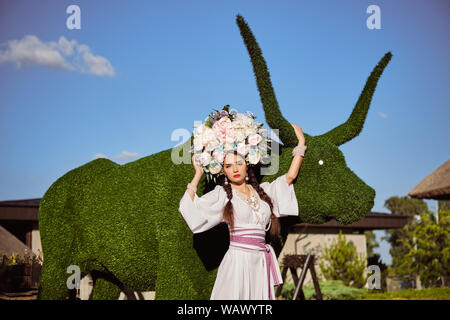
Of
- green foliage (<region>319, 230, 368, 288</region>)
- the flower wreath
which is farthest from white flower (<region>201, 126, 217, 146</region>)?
green foliage (<region>319, 230, 368, 288</region>)

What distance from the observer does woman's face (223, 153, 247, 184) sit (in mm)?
3812

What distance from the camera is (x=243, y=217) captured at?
3.70 m

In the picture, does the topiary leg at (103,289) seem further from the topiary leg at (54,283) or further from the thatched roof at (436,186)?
the thatched roof at (436,186)

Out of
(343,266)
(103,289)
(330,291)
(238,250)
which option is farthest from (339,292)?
(238,250)

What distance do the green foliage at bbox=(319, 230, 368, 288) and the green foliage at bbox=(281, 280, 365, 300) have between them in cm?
103

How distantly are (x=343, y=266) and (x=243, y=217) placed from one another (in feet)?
37.7

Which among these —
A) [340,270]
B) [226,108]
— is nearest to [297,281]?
[340,270]

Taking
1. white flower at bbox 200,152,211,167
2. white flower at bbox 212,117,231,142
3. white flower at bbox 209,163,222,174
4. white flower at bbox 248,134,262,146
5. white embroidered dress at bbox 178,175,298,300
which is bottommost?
white embroidered dress at bbox 178,175,298,300

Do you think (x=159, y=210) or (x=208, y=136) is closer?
(x=208, y=136)

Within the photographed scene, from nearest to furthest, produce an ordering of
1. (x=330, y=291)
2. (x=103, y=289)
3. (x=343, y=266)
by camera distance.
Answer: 1. (x=103, y=289)
2. (x=330, y=291)
3. (x=343, y=266)

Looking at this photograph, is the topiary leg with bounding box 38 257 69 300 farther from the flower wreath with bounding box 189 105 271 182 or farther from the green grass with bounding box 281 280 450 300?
the green grass with bounding box 281 280 450 300

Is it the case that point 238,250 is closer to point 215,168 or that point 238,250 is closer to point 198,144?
point 215,168

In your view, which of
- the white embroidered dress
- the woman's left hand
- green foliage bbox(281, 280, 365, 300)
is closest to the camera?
the white embroidered dress

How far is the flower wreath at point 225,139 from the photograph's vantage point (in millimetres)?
3766
